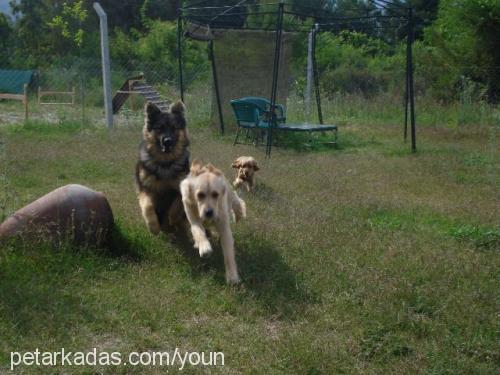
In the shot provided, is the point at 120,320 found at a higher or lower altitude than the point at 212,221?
lower

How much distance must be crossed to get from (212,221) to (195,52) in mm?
25339

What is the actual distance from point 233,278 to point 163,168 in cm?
182

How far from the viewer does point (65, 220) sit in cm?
498

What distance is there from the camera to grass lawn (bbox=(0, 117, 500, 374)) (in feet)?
11.3

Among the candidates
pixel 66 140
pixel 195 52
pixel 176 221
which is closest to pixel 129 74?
pixel 195 52

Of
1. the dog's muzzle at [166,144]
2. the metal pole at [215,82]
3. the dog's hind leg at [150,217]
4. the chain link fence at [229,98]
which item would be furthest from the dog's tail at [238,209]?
the metal pole at [215,82]

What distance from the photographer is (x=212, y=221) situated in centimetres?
471

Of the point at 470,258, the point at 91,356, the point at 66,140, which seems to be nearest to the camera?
the point at 91,356

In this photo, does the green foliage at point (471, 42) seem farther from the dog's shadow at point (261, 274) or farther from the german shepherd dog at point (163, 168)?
the dog's shadow at point (261, 274)

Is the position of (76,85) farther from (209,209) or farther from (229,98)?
(209,209)

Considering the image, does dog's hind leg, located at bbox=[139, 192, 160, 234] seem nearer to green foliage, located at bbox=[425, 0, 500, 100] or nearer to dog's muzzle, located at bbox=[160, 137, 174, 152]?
dog's muzzle, located at bbox=[160, 137, 174, 152]

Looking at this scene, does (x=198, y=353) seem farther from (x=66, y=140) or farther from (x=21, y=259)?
(x=66, y=140)

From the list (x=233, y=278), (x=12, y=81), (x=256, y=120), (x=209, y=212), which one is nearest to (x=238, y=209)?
(x=209, y=212)

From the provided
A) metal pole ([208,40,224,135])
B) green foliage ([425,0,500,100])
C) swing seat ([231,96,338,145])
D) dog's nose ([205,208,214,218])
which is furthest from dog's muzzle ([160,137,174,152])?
green foliage ([425,0,500,100])
